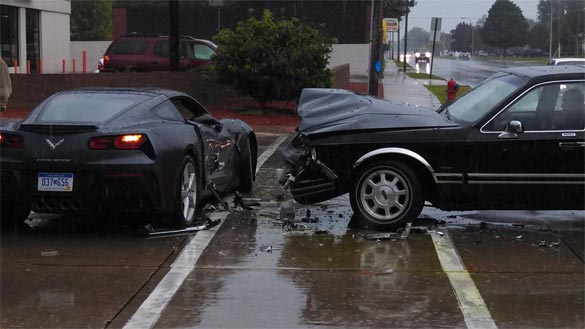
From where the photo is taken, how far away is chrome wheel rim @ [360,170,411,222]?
7.52 metres

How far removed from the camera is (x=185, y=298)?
5570 mm

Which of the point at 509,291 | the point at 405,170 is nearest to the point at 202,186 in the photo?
the point at 405,170

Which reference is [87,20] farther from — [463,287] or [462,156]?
[463,287]

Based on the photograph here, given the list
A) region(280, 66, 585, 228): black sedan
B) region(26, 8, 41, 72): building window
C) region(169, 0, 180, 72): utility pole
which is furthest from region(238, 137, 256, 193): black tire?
region(26, 8, 41, 72): building window

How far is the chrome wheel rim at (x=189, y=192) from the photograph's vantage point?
300 inches

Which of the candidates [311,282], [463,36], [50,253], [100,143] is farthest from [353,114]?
[463,36]

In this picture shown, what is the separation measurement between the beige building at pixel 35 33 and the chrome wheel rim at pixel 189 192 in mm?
25959

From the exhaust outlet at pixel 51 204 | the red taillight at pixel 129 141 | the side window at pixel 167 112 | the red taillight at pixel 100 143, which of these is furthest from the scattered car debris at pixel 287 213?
the exhaust outlet at pixel 51 204

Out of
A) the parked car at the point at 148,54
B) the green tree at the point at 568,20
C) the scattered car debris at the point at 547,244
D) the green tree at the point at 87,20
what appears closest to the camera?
the scattered car debris at the point at 547,244

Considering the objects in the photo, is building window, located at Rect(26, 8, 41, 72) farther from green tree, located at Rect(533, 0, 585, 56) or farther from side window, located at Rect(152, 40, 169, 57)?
green tree, located at Rect(533, 0, 585, 56)

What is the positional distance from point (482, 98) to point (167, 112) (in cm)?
326

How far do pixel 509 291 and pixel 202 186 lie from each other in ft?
11.5

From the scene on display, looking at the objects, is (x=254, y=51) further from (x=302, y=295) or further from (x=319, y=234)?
(x=302, y=295)

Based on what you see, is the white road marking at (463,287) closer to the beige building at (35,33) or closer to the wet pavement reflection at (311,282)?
the wet pavement reflection at (311,282)
